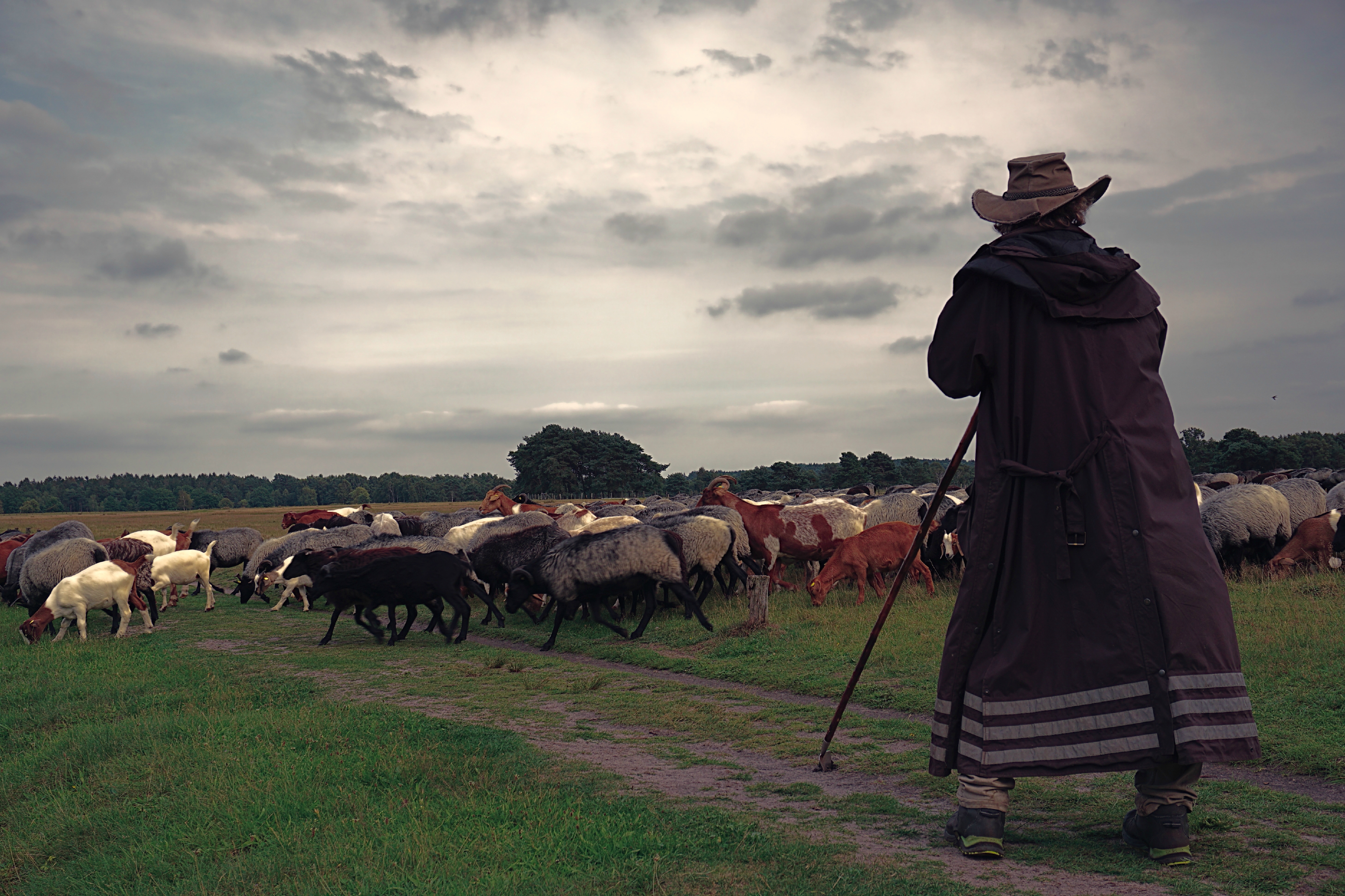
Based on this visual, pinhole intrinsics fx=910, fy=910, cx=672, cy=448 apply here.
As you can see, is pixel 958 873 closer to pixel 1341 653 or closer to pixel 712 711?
pixel 712 711

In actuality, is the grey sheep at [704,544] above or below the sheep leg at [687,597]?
above

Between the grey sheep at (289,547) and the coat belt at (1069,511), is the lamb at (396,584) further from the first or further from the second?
the coat belt at (1069,511)

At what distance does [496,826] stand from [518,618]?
13.7 m

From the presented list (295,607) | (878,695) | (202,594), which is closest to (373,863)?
(878,695)

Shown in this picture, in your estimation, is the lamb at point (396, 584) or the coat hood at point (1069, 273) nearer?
the coat hood at point (1069, 273)

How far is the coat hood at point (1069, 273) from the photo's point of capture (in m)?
4.64

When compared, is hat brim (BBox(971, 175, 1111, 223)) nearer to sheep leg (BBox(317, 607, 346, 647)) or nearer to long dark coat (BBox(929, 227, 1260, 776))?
long dark coat (BBox(929, 227, 1260, 776))

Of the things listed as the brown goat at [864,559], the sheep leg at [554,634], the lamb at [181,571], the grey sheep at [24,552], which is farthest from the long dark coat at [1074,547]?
the grey sheep at [24,552]

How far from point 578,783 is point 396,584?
1022 cm

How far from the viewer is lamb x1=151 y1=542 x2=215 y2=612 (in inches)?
803

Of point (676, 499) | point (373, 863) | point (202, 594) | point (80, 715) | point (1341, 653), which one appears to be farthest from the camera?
point (676, 499)

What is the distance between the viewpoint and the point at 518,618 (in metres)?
19.2

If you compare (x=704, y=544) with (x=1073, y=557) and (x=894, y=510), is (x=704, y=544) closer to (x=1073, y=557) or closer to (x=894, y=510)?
(x=894, y=510)

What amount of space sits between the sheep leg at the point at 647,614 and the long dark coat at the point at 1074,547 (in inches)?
423
